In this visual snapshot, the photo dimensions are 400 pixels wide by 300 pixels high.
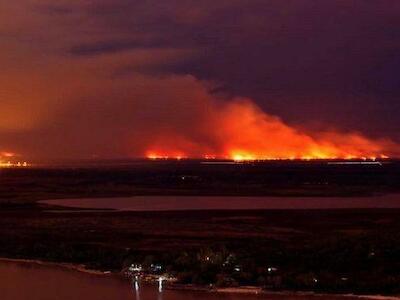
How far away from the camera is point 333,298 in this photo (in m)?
20.0

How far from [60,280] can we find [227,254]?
5.52 meters

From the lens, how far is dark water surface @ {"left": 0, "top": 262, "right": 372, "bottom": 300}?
2064 centimetres

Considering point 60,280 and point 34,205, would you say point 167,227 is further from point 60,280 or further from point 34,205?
point 34,205

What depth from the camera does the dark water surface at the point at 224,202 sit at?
50906mm

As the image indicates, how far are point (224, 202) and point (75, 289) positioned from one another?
3444 centimetres

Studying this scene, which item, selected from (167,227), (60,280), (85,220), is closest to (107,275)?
(60,280)

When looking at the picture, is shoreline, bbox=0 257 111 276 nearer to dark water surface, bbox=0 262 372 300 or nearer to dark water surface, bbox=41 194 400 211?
dark water surface, bbox=0 262 372 300

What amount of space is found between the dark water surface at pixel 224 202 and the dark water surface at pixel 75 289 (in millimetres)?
24648

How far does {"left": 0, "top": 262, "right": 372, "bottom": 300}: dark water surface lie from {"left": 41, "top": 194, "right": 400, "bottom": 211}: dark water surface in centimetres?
2465

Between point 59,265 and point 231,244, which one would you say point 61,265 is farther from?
point 231,244

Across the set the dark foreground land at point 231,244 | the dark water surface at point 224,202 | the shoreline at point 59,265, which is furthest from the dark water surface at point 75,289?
the dark water surface at point 224,202

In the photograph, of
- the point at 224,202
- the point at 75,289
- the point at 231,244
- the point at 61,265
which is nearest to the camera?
the point at 75,289

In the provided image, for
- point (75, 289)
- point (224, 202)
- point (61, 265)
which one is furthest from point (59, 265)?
point (224, 202)

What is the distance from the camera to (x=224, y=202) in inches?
2210
